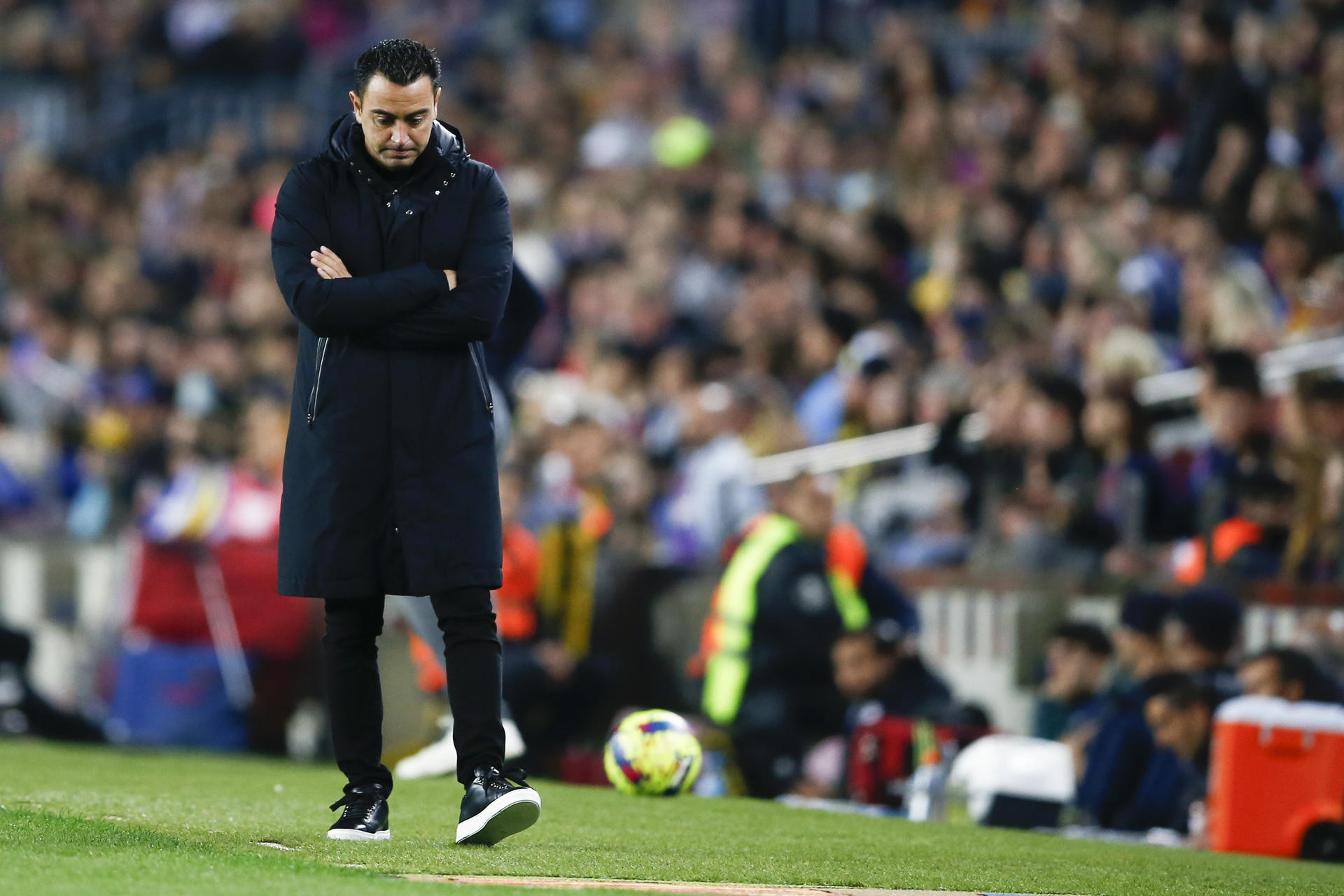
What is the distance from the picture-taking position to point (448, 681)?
568 cm

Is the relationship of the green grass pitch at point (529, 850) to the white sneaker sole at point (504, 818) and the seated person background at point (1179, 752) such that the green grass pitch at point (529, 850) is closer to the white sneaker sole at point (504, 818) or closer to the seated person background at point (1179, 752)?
the white sneaker sole at point (504, 818)

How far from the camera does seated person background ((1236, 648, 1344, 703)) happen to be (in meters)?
8.16

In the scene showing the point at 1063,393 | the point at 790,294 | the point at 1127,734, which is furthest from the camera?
the point at 790,294

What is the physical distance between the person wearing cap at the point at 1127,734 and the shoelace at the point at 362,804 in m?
3.76

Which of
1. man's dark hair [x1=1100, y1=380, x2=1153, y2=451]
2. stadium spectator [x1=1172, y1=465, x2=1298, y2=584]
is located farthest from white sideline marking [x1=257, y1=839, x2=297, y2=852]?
man's dark hair [x1=1100, y1=380, x2=1153, y2=451]

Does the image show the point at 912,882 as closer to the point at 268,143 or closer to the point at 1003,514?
the point at 1003,514

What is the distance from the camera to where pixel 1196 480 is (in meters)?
10.1

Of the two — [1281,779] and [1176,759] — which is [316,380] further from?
[1176,759]

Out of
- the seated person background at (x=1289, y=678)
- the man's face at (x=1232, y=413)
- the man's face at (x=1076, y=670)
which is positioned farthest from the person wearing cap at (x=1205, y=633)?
the man's face at (x=1232, y=413)

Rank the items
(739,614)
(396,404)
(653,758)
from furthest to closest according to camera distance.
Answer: (739,614)
(653,758)
(396,404)

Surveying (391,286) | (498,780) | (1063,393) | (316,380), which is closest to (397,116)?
(391,286)

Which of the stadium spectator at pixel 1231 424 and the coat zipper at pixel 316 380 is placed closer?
the coat zipper at pixel 316 380

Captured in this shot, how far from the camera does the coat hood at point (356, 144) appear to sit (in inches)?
226

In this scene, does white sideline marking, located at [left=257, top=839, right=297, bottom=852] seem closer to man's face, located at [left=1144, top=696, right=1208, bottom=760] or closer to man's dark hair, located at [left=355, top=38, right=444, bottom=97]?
man's dark hair, located at [left=355, top=38, right=444, bottom=97]
